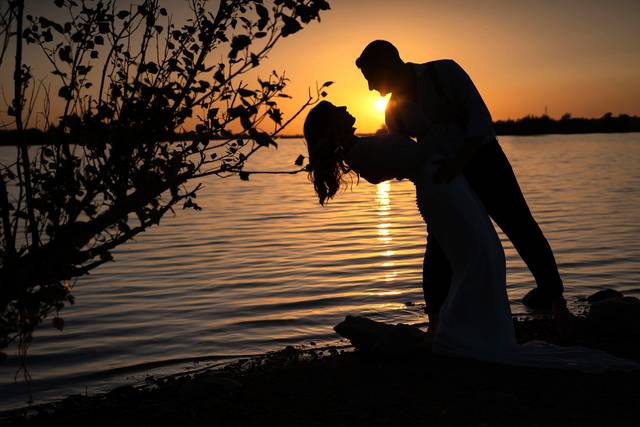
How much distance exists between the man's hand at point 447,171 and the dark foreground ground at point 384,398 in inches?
59.3

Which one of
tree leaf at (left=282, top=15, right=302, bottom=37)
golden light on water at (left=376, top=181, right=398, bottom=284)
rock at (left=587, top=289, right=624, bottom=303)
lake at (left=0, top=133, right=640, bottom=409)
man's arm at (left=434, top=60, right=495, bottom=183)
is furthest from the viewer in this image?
golden light on water at (left=376, top=181, right=398, bottom=284)

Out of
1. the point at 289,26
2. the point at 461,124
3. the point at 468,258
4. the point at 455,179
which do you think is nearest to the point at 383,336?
the point at 468,258

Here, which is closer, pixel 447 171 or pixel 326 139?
pixel 447 171

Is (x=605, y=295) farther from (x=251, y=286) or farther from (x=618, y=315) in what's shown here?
(x=251, y=286)

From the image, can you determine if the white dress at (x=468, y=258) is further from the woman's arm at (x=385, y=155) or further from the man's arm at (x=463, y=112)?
the man's arm at (x=463, y=112)

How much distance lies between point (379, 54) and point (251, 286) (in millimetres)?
7463

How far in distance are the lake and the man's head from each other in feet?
13.1

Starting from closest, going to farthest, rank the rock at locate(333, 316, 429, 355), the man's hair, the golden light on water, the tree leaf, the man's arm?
the tree leaf
the man's arm
the man's hair
the rock at locate(333, 316, 429, 355)
the golden light on water

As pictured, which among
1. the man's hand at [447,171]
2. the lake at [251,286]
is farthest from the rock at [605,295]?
the man's hand at [447,171]

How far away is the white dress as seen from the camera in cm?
563

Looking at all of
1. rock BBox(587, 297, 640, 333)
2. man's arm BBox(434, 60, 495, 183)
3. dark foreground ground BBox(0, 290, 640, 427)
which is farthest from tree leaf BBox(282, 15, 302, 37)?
rock BBox(587, 297, 640, 333)

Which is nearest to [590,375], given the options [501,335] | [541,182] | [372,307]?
Result: [501,335]

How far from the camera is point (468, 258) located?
567cm

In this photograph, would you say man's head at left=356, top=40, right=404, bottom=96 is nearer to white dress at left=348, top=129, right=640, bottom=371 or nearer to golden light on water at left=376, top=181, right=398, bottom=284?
white dress at left=348, top=129, right=640, bottom=371
